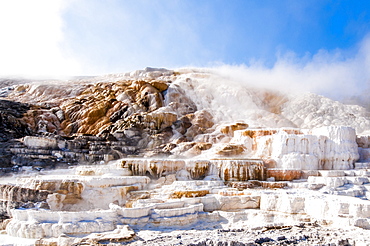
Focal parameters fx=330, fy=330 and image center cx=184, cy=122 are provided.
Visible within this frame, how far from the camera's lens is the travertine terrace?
10.3 meters

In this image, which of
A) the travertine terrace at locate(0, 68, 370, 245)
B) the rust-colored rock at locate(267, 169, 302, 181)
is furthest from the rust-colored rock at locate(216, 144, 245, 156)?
the rust-colored rock at locate(267, 169, 302, 181)

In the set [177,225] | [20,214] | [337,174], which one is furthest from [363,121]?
[20,214]

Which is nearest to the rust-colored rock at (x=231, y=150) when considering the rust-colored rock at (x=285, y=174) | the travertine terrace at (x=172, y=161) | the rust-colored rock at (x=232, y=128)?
the travertine terrace at (x=172, y=161)

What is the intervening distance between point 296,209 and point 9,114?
71.7ft

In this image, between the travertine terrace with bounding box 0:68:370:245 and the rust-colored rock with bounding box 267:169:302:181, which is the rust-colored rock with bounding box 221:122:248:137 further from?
the rust-colored rock with bounding box 267:169:302:181

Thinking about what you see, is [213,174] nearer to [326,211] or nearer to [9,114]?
[326,211]

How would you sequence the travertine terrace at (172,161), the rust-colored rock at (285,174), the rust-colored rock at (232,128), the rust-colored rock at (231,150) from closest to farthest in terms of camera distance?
the travertine terrace at (172,161), the rust-colored rock at (285,174), the rust-colored rock at (231,150), the rust-colored rock at (232,128)

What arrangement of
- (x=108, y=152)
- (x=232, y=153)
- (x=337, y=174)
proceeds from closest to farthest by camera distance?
(x=337, y=174)
(x=232, y=153)
(x=108, y=152)

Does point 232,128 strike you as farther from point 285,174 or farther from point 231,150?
point 285,174

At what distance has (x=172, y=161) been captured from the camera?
16.4 meters

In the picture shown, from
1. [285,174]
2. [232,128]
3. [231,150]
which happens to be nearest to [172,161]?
[231,150]

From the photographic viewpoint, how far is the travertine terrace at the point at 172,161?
10289 mm

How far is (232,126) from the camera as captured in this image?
78.6ft

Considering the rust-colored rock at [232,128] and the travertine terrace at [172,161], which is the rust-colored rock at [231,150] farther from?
the rust-colored rock at [232,128]
